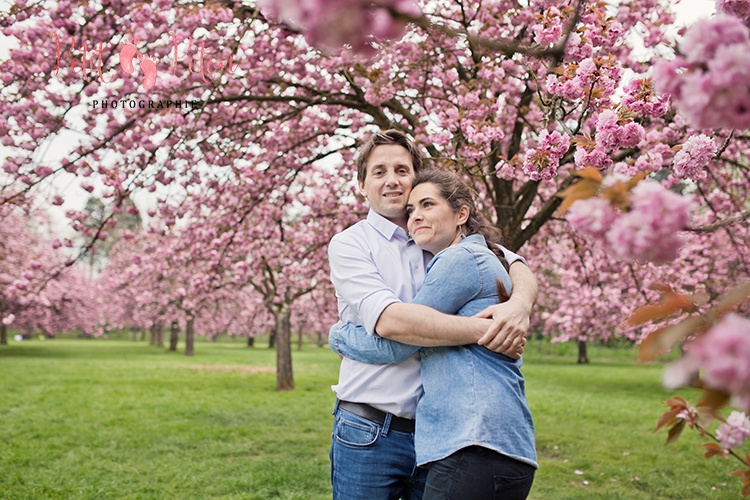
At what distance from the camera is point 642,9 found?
181 inches

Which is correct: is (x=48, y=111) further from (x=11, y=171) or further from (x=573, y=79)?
(x=573, y=79)

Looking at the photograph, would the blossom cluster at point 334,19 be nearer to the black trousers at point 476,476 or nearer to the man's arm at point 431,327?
the man's arm at point 431,327

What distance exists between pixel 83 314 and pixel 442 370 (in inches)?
1025

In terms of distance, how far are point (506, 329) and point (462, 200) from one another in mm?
577

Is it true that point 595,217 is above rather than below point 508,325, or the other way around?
above

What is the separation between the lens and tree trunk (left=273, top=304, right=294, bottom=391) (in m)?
11.1

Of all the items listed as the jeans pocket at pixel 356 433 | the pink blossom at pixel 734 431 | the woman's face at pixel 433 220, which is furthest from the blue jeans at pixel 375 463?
the pink blossom at pixel 734 431

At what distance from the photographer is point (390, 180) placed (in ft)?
7.45

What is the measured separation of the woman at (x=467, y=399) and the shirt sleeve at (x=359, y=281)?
96 millimetres

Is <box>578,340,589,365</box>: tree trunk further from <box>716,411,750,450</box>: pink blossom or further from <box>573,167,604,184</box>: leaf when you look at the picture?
<box>573,167,604,184</box>: leaf

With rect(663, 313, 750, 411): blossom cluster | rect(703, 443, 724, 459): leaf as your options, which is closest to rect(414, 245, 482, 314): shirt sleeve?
rect(703, 443, 724, 459): leaf

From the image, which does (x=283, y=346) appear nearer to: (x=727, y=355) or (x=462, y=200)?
(x=462, y=200)

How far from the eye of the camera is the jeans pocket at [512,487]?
5.49 ft

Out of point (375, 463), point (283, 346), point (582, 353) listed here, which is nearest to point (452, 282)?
point (375, 463)
